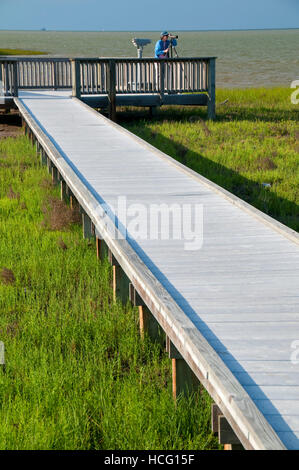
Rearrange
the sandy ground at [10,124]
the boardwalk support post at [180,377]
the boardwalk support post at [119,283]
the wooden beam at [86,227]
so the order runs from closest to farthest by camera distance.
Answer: the boardwalk support post at [180,377]
the boardwalk support post at [119,283]
the wooden beam at [86,227]
the sandy ground at [10,124]

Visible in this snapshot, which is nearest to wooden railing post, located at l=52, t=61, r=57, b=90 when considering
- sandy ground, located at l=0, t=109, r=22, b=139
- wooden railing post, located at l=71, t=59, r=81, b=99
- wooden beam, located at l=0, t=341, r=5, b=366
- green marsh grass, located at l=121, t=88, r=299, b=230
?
sandy ground, located at l=0, t=109, r=22, b=139

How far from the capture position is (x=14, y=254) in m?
7.73

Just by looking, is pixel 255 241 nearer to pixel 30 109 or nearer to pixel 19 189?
pixel 19 189

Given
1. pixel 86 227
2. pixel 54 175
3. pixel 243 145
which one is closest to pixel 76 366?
pixel 86 227

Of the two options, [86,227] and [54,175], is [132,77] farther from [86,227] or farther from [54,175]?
[86,227]

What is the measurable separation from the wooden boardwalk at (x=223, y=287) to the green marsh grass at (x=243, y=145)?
1650mm

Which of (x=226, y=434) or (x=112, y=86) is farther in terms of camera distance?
(x=112, y=86)

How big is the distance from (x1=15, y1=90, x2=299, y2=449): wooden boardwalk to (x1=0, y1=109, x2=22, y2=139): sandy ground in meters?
7.73

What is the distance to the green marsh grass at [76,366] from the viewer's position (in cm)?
414

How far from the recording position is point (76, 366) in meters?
4.98

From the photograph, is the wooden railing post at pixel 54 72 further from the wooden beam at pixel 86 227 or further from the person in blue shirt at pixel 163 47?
the wooden beam at pixel 86 227

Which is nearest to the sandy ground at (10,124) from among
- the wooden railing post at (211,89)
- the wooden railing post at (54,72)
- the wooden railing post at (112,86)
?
the wooden railing post at (54,72)

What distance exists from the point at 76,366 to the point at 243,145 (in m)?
10.3

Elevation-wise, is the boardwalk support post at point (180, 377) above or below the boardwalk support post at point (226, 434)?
below
